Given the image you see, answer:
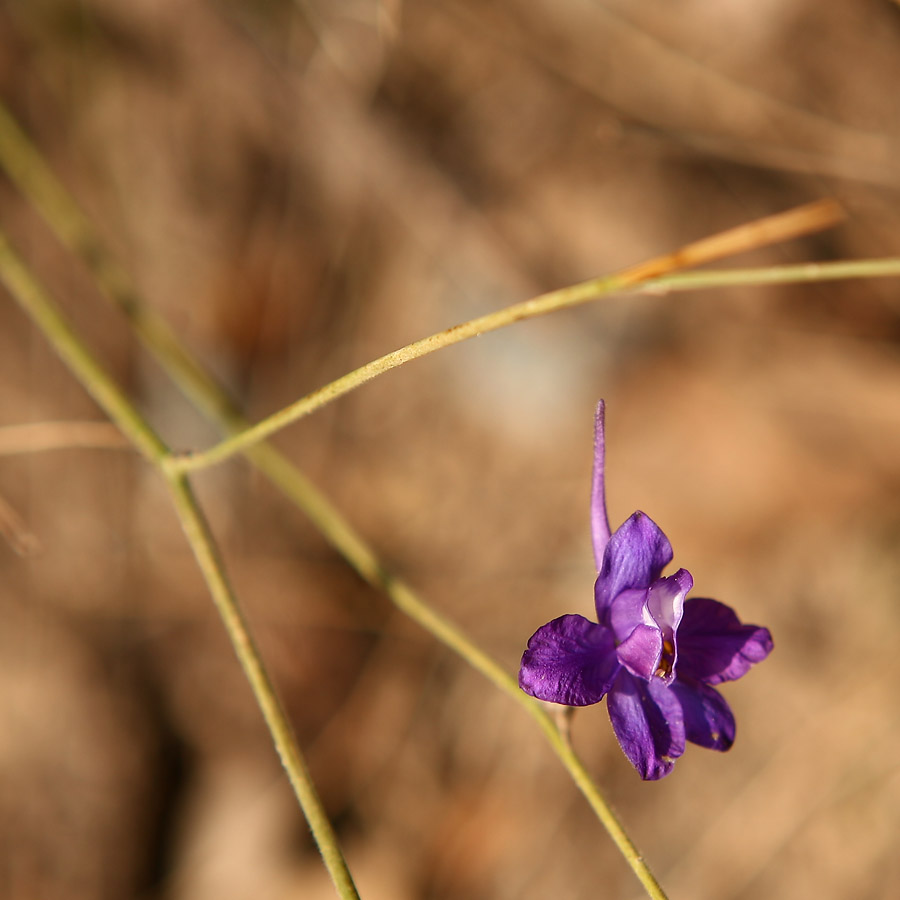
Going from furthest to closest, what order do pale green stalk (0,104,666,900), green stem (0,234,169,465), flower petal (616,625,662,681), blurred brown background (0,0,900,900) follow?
blurred brown background (0,0,900,900)
green stem (0,234,169,465)
pale green stalk (0,104,666,900)
flower petal (616,625,662,681)

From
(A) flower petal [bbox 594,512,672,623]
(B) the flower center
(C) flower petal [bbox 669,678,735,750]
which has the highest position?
(A) flower petal [bbox 594,512,672,623]

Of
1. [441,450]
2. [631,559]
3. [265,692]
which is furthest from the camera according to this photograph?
[441,450]

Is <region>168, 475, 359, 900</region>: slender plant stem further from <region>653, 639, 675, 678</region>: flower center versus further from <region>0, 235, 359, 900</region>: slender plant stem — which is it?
<region>653, 639, 675, 678</region>: flower center

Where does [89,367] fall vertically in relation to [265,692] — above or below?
above

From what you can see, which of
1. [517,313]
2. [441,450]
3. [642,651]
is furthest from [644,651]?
[441,450]

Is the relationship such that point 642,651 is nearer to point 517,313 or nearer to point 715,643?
point 715,643

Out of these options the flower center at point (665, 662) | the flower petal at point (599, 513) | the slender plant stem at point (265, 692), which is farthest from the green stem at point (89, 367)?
the flower center at point (665, 662)

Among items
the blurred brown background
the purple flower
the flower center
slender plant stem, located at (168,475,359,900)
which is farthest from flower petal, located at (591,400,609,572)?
the blurred brown background
